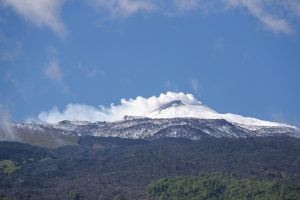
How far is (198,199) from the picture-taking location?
19862 cm

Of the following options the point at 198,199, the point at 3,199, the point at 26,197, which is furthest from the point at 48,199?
the point at 198,199

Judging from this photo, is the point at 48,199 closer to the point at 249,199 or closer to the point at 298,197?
the point at 249,199

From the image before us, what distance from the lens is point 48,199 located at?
198500mm

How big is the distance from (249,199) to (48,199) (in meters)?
56.9

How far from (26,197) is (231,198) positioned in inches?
2280

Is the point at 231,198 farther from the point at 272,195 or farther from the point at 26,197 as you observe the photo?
A: the point at 26,197

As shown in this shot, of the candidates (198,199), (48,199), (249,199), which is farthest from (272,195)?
(48,199)

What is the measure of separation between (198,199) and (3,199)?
5483cm

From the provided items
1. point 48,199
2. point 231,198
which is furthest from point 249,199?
point 48,199

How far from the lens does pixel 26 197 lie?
194875 mm

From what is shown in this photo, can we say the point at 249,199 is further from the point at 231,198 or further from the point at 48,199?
the point at 48,199

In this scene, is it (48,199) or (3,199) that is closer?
(3,199)

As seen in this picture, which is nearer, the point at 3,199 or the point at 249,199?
the point at 3,199

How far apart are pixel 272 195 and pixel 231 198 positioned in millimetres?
12410
